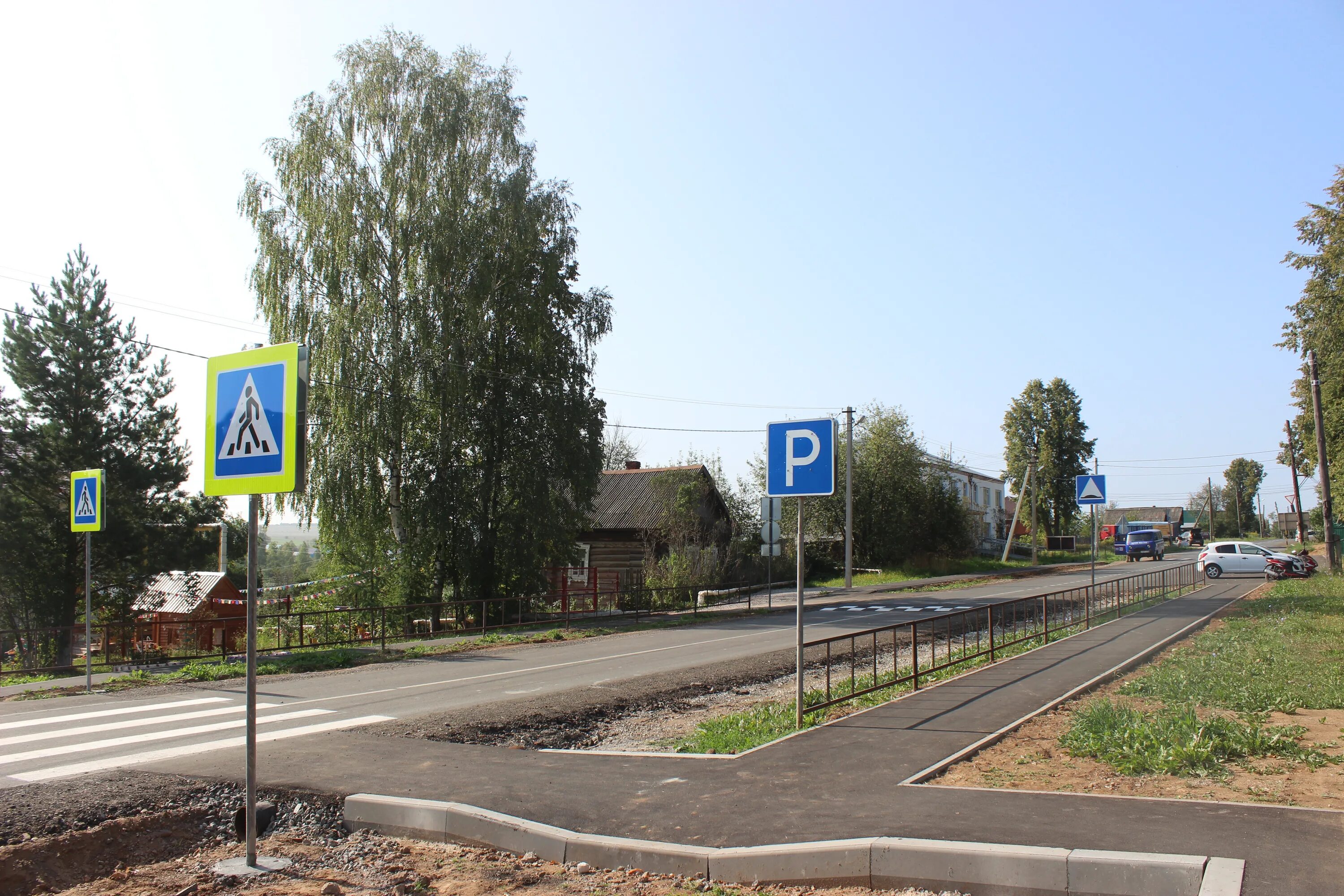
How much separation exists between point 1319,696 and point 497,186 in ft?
78.6

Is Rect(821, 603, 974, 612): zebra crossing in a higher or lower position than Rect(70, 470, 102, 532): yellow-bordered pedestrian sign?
lower

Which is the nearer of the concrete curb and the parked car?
A: the concrete curb

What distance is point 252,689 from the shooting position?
515 centimetres

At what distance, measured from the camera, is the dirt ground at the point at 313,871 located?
4.77m

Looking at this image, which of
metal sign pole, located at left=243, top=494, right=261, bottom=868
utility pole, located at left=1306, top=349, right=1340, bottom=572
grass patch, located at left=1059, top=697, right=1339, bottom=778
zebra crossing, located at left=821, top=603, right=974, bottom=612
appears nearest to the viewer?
metal sign pole, located at left=243, top=494, right=261, bottom=868

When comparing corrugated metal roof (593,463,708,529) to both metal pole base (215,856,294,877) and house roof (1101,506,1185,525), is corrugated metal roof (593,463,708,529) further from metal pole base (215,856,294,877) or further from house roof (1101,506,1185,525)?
house roof (1101,506,1185,525)

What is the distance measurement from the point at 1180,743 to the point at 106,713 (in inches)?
460

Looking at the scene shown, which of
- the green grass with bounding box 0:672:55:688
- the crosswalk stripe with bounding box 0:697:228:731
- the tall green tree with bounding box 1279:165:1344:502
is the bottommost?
the green grass with bounding box 0:672:55:688

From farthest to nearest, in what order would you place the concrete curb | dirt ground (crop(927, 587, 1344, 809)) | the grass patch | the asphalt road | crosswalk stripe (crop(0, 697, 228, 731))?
crosswalk stripe (crop(0, 697, 228, 731))
the asphalt road
the grass patch
dirt ground (crop(927, 587, 1344, 809))
the concrete curb

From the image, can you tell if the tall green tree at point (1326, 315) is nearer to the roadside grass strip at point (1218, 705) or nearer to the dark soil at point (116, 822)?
the roadside grass strip at point (1218, 705)

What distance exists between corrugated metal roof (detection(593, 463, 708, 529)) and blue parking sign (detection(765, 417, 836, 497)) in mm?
28084

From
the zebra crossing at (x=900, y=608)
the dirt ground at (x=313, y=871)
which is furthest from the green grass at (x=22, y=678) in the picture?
the zebra crossing at (x=900, y=608)

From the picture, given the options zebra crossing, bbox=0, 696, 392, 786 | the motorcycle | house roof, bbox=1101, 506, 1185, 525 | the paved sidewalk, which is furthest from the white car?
house roof, bbox=1101, 506, 1185, 525

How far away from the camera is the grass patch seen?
6.64 metres
